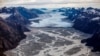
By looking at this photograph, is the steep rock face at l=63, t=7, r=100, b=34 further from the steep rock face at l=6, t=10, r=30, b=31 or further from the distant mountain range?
the steep rock face at l=6, t=10, r=30, b=31

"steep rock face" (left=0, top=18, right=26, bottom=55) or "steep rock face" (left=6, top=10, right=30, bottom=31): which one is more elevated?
"steep rock face" (left=6, top=10, right=30, bottom=31)

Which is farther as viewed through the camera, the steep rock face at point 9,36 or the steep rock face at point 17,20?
the steep rock face at point 17,20

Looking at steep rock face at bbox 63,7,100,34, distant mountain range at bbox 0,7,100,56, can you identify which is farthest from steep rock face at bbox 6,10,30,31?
steep rock face at bbox 63,7,100,34

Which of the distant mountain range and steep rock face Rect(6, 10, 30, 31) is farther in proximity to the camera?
steep rock face Rect(6, 10, 30, 31)

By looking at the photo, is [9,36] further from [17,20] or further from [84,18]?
[84,18]

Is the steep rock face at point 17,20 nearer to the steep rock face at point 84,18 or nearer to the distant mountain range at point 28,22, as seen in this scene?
the distant mountain range at point 28,22

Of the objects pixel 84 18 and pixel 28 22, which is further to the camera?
pixel 28 22

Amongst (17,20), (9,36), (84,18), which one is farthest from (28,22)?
(84,18)

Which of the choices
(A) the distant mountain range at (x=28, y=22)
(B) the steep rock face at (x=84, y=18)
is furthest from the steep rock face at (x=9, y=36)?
(B) the steep rock face at (x=84, y=18)

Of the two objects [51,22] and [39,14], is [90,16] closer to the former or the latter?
[51,22]
